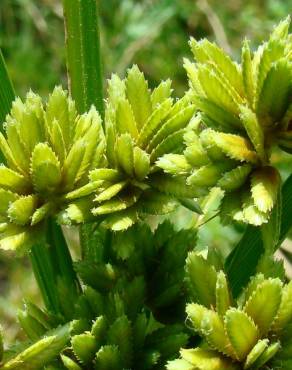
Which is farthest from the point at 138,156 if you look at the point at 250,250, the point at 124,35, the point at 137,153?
the point at 124,35

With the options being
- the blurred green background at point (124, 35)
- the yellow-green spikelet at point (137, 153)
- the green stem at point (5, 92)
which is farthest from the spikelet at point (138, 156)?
the blurred green background at point (124, 35)

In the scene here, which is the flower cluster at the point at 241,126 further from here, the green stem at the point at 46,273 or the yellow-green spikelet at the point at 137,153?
the green stem at the point at 46,273

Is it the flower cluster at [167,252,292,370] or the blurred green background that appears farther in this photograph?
the blurred green background

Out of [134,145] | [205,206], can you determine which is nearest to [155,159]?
[134,145]

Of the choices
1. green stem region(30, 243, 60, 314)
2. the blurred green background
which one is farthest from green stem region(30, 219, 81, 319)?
the blurred green background

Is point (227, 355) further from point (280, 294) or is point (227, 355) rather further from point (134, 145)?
point (134, 145)

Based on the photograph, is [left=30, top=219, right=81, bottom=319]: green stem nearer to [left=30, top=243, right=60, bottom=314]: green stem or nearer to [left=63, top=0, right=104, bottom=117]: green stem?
[left=30, top=243, right=60, bottom=314]: green stem
